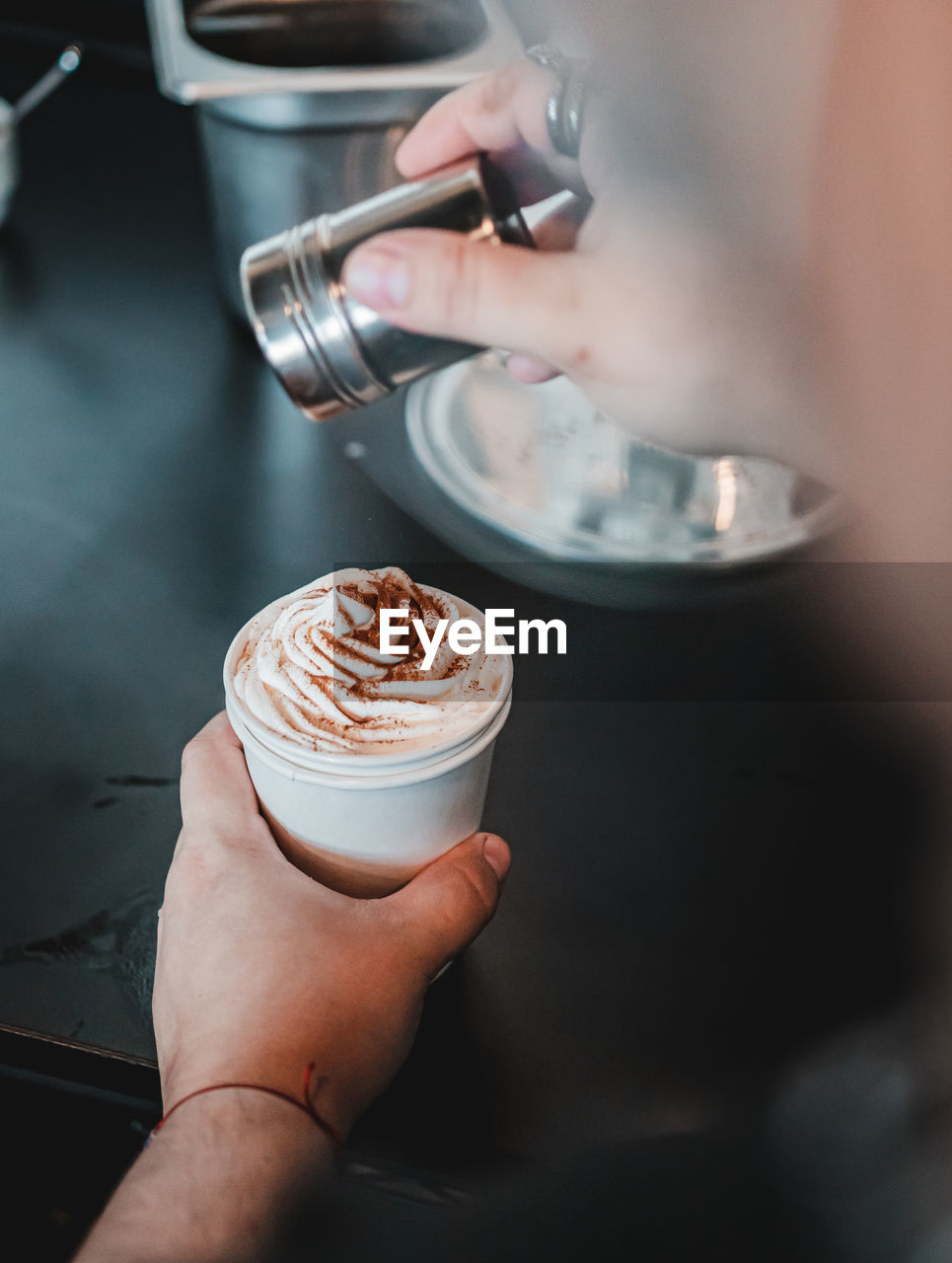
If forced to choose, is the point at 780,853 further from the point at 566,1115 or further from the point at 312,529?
the point at 312,529

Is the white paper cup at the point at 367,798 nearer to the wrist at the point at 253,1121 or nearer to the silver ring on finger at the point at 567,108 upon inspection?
the wrist at the point at 253,1121

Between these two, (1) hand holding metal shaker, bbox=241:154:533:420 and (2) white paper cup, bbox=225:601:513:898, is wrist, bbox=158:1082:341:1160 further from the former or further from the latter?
(1) hand holding metal shaker, bbox=241:154:533:420

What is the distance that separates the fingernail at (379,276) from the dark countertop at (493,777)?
1.43 feet

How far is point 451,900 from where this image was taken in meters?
0.80

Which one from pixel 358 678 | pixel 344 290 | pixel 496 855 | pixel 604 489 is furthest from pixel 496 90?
pixel 496 855

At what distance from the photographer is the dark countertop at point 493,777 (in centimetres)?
82

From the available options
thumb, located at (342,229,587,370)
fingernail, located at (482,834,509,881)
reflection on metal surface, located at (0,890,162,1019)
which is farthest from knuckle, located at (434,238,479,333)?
reflection on metal surface, located at (0,890,162,1019)

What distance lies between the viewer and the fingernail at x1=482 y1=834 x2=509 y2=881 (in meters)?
0.86

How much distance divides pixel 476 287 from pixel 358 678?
1.04 feet

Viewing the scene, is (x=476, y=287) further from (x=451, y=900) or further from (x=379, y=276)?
(x=451, y=900)

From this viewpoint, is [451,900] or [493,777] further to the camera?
[493,777]

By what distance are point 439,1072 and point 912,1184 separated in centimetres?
33

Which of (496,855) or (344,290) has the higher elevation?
(344,290)

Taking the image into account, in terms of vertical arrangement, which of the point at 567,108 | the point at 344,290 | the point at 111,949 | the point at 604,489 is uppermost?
the point at 567,108
